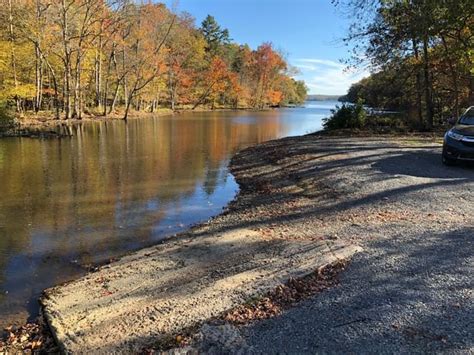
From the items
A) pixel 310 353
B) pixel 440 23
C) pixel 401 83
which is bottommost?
pixel 310 353

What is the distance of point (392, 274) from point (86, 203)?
8891 millimetres

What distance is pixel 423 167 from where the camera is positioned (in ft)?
42.6

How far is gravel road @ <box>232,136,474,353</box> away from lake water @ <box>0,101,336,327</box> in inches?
136

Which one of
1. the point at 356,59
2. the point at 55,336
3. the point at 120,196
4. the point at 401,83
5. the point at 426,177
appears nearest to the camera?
the point at 55,336

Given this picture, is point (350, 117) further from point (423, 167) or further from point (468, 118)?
point (423, 167)

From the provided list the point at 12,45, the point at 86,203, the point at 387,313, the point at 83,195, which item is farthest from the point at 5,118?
the point at 387,313

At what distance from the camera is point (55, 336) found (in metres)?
4.80

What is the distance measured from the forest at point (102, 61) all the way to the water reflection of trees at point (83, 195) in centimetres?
1522

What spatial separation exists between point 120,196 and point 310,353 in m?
9.82

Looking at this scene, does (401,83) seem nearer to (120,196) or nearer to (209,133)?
(209,133)

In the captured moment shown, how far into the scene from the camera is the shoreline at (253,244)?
4.86 m

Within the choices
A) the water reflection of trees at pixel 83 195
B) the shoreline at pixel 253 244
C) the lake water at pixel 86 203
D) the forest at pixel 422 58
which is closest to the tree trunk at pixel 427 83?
the forest at pixel 422 58

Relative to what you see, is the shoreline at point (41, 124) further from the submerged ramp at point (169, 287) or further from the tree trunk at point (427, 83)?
the submerged ramp at point (169, 287)

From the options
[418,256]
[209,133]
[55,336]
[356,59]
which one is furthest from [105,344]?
[209,133]
